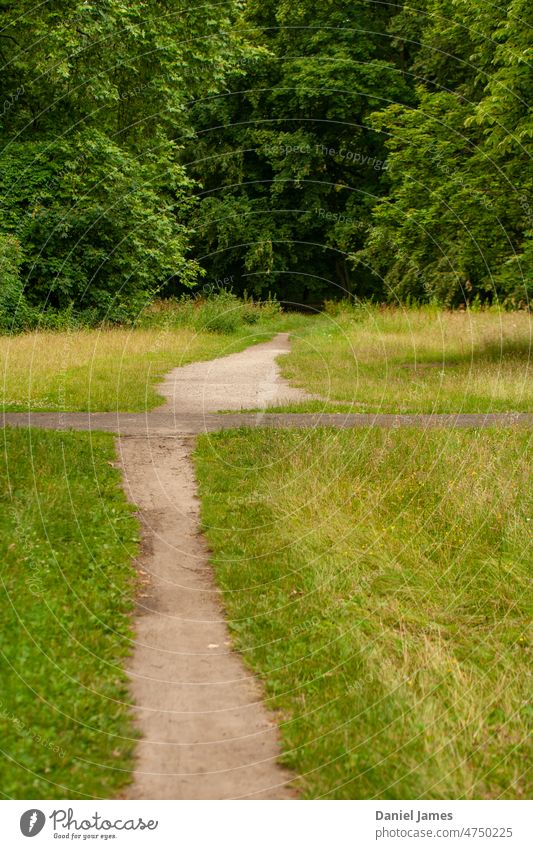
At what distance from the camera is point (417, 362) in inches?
882

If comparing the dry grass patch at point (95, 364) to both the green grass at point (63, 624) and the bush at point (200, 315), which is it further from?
the green grass at point (63, 624)

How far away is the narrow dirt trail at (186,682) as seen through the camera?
4941 mm

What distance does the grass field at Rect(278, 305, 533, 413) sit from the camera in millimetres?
16172

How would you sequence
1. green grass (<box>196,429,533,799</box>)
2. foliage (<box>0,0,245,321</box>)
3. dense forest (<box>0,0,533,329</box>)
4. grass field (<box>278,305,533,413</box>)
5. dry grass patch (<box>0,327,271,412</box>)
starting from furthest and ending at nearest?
foliage (<box>0,0,245,321</box>)
dense forest (<box>0,0,533,329</box>)
grass field (<box>278,305,533,413</box>)
dry grass patch (<box>0,327,271,412</box>)
green grass (<box>196,429,533,799</box>)

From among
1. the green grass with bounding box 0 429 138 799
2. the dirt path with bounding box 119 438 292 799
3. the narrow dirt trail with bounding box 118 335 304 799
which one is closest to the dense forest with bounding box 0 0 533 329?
the narrow dirt trail with bounding box 118 335 304 799

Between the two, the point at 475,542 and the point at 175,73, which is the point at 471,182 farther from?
the point at 475,542

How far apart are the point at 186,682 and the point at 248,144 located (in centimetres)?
4135

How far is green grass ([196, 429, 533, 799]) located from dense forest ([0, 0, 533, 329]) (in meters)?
8.70

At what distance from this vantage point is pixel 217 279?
48.6 meters

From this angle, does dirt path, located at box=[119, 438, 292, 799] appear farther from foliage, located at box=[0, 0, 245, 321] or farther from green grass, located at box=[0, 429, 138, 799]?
foliage, located at box=[0, 0, 245, 321]
